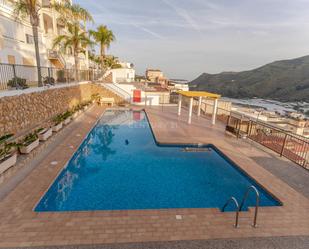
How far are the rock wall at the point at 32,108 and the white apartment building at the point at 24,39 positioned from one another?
530 cm

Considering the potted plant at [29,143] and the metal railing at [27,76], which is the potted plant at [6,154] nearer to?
the potted plant at [29,143]

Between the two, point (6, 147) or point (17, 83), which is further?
point (17, 83)

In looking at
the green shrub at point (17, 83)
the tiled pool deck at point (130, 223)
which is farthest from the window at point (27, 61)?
the tiled pool deck at point (130, 223)

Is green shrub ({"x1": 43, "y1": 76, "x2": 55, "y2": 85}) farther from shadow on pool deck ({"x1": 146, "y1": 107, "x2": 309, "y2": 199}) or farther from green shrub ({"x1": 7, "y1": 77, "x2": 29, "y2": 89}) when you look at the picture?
shadow on pool deck ({"x1": 146, "y1": 107, "x2": 309, "y2": 199})

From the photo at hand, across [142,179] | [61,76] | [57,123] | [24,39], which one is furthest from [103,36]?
[142,179]

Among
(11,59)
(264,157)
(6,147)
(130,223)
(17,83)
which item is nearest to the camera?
(130,223)

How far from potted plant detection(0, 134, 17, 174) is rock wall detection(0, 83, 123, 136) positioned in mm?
677

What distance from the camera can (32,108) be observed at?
8805 millimetres

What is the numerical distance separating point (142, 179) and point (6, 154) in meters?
4.52

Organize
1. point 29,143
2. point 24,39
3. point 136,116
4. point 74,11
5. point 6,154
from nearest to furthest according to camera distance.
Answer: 1. point 6,154
2. point 29,143
3. point 74,11
4. point 136,116
5. point 24,39

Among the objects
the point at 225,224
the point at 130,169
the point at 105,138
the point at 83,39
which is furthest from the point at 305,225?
the point at 83,39

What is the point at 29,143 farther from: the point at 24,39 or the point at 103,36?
the point at 103,36

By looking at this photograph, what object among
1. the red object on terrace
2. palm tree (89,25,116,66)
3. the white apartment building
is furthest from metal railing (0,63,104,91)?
palm tree (89,25,116,66)

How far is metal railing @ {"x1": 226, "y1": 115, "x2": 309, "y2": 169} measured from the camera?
278 inches
